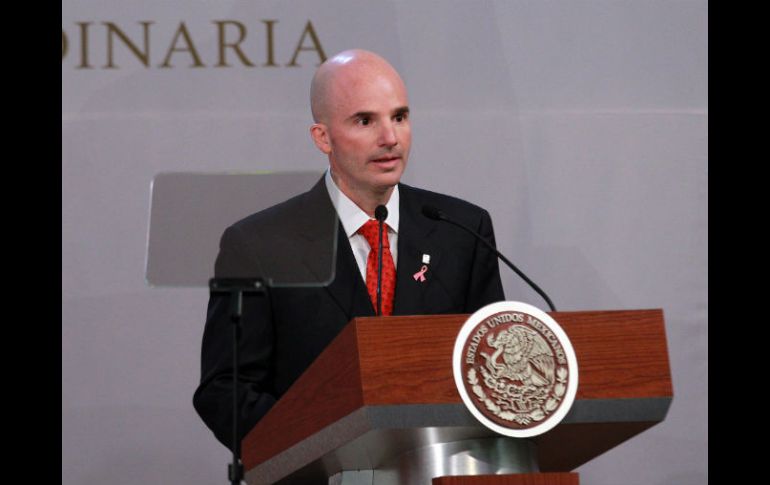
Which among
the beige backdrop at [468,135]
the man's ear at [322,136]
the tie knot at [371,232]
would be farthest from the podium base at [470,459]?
the beige backdrop at [468,135]

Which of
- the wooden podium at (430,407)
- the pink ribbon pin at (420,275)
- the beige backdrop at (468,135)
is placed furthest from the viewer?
the beige backdrop at (468,135)

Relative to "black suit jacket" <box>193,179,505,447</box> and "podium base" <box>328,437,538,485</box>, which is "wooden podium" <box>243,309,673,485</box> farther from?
"black suit jacket" <box>193,179,505,447</box>

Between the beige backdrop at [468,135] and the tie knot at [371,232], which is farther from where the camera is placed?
the beige backdrop at [468,135]

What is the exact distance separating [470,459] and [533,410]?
0.42ft

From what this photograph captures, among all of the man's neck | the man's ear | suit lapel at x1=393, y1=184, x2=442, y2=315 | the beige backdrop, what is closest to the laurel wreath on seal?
suit lapel at x1=393, y1=184, x2=442, y2=315

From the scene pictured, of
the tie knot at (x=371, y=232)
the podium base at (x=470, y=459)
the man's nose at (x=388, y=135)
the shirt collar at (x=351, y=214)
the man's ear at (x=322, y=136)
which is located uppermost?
the man's ear at (x=322, y=136)

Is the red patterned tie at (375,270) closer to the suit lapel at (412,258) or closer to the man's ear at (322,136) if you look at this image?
the suit lapel at (412,258)

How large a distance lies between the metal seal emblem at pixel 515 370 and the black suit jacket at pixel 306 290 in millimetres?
313

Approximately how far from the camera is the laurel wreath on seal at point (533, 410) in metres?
1.68

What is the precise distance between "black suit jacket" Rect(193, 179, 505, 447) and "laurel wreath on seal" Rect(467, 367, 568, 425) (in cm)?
35
